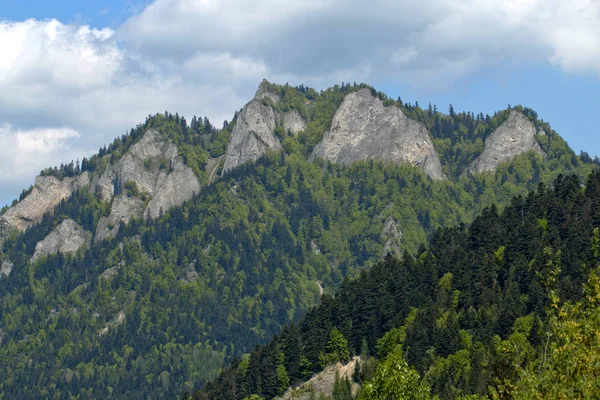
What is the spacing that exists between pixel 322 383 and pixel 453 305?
2225 centimetres

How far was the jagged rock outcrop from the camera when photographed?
145000 millimetres

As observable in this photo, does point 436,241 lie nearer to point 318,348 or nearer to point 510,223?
point 510,223

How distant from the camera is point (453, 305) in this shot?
497 feet

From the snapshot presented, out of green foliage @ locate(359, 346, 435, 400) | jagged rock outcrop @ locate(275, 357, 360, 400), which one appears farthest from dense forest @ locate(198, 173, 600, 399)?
green foliage @ locate(359, 346, 435, 400)

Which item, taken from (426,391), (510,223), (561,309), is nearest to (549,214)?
(510,223)

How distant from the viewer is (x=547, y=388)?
45781mm

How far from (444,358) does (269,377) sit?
3051 centimetres

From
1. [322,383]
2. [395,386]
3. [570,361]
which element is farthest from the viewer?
[322,383]

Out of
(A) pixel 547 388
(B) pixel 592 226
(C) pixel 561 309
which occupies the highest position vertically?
(B) pixel 592 226

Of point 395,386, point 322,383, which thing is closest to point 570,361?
point 395,386

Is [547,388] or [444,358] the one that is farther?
[444,358]

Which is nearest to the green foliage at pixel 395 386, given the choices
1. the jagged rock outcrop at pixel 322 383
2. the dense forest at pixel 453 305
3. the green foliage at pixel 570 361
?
the green foliage at pixel 570 361

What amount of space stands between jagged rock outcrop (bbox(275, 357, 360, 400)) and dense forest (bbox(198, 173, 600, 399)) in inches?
73.8

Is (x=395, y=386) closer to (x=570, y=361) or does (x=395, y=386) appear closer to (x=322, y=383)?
(x=570, y=361)
